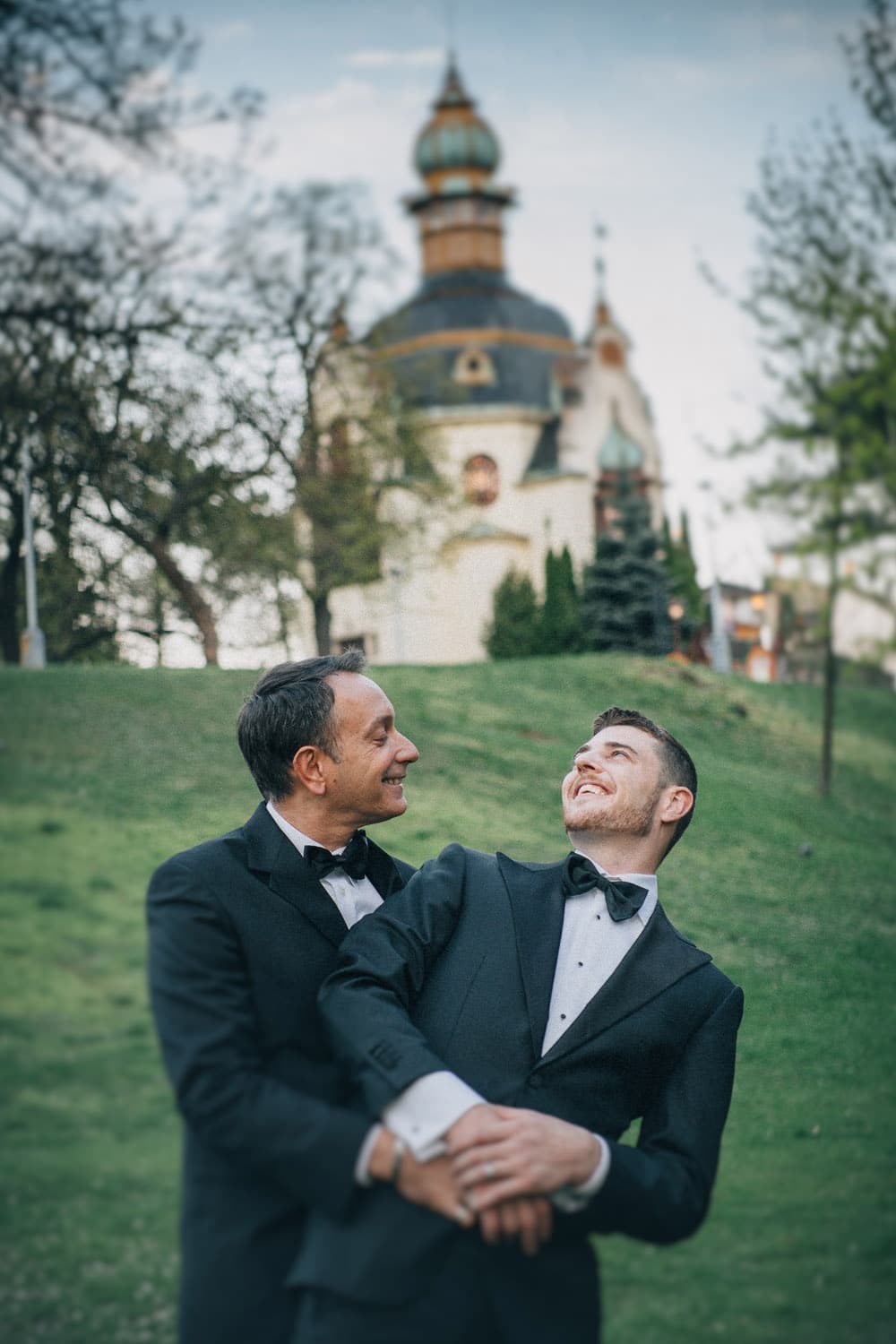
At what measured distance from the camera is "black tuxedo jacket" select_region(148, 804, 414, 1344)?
2.67 metres

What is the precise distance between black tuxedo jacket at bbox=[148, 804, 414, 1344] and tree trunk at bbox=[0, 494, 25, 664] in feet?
50.2

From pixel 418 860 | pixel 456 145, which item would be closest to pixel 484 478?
pixel 456 145

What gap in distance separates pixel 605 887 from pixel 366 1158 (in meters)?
0.83

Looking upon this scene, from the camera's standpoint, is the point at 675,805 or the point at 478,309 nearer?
the point at 675,805

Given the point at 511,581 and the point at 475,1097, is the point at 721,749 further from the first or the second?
the point at 511,581

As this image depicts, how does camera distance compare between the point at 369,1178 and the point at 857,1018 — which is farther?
the point at 857,1018

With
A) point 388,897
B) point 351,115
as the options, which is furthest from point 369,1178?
point 351,115

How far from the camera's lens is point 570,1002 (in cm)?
307

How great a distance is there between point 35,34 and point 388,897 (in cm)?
818

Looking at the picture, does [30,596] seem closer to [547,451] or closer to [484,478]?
[484,478]

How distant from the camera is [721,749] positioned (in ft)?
53.9

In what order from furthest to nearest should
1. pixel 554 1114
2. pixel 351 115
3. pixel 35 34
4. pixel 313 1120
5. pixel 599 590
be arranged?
pixel 599 590 → pixel 351 115 → pixel 35 34 → pixel 554 1114 → pixel 313 1120

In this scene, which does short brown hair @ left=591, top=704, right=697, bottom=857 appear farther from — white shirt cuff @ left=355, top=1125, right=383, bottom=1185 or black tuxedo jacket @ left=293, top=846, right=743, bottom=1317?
white shirt cuff @ left=355, top=1125, right=383, bottom=1185

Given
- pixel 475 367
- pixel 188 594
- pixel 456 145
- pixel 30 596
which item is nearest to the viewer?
pixel 30 596
